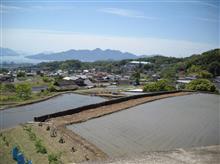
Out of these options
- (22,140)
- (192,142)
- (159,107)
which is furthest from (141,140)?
(159,107)

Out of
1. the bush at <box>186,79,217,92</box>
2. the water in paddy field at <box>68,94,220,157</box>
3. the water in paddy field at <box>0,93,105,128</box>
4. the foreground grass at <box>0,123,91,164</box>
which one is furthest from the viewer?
the bush at <box>186,79,217,92</box>

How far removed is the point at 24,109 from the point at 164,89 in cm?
1393

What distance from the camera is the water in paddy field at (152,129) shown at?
10336mm

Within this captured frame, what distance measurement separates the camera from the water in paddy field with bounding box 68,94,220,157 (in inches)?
407

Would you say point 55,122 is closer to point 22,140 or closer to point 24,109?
point 22,140

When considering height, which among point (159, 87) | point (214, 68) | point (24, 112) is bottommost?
point (24, 112)

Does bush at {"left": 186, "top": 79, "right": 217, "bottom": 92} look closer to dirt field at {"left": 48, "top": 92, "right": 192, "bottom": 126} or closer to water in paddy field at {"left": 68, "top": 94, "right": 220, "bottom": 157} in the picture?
dirt field at {"left": 48, "top": 92, "right": 192, "bottom": 126}

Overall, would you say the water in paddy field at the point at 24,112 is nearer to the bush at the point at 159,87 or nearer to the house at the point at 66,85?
the bush at the point at 159,87

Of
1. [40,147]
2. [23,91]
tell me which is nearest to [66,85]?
[23,91]

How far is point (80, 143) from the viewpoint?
1019 centimetres

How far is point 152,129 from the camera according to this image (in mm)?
12633

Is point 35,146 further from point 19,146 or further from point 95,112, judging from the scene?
point 95,112


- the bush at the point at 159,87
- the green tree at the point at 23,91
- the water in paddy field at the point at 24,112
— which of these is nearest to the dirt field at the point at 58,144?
the water in paddy field at the point at 24,112

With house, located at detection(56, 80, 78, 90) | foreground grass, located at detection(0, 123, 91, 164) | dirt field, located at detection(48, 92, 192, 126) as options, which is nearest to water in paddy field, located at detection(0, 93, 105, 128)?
dirt field, located at detection(48, 92, 192, 126)
